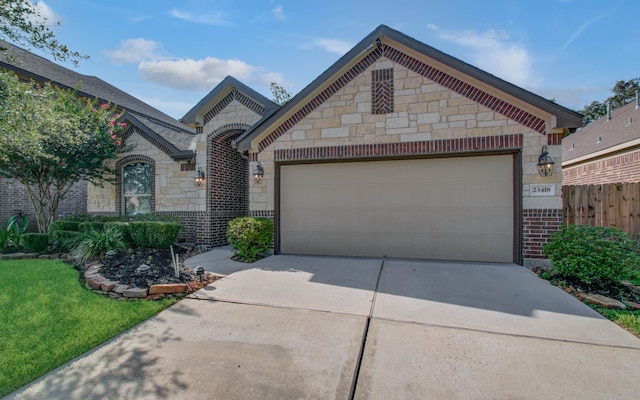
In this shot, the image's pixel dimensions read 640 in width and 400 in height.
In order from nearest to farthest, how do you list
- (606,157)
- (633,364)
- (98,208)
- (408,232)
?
(633,364) < (408,232) < (98,208) < (606,157)

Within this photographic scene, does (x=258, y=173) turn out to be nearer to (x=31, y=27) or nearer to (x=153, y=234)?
(x=153, y=234)

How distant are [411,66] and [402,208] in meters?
3.41

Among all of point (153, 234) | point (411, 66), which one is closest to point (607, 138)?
point (411, 66)

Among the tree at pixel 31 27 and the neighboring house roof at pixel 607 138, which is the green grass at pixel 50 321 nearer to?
the tree at pixel 31 27

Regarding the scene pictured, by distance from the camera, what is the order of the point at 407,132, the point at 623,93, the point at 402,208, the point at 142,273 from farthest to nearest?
the point at 623,93 → the point at 402,208 → the point at 407,132 → the point at 142,273

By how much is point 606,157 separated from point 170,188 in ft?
54.7

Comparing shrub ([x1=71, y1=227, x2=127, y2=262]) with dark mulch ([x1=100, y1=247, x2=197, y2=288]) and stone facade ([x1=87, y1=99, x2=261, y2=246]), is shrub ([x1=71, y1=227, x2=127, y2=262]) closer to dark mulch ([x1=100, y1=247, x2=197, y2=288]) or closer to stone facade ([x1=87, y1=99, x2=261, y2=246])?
dark mulch ([x1=100, y1=247, x2=197, y2=288])

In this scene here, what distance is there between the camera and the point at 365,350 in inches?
114

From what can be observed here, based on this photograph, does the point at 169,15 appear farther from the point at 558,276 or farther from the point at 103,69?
the point at 558,276

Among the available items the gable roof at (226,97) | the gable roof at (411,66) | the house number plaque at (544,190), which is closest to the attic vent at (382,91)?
the gable roof at (411,66)

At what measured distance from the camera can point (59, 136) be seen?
8383 mm

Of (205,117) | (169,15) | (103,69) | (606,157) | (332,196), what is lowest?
(332,196)

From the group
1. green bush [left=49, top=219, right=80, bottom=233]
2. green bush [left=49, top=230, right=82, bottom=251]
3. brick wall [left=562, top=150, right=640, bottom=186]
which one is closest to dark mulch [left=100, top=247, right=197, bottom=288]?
green bush [left=49, top=230, right=82, bottom=251]

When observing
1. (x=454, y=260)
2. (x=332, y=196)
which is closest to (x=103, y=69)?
(x=332, y=196)
